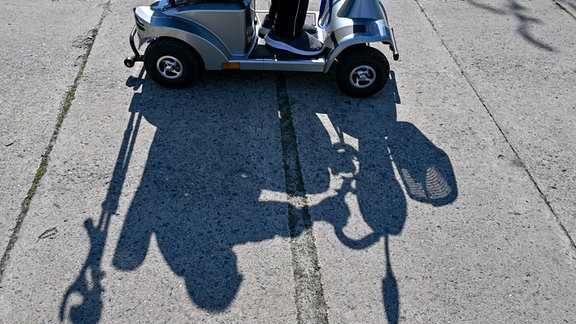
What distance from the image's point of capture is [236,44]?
14.8ft

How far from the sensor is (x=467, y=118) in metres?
4.70

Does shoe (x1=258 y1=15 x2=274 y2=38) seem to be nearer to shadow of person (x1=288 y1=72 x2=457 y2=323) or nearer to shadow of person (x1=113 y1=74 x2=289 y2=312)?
shadow of person (x1=113 y1=74 x2=289 y2=312)

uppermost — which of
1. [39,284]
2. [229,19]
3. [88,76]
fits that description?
[229,19]

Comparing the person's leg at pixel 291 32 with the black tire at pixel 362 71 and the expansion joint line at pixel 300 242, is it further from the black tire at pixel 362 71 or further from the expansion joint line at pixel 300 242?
the expansion joint line at pixel 300 242

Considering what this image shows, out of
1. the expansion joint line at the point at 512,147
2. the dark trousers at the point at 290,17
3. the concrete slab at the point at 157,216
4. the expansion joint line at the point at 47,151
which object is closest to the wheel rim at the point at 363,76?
the dark trousers at the point at 290,17

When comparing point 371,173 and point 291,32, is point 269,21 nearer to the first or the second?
point 291,32

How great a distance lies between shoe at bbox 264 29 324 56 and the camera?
460cm

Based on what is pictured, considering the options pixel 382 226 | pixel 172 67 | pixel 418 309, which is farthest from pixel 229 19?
pixel 418 309

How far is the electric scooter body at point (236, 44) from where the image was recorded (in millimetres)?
4359

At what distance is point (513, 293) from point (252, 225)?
185 centimetres

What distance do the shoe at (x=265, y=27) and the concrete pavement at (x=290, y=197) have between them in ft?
1.40

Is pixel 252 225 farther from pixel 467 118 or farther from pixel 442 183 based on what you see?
pixel 467 118

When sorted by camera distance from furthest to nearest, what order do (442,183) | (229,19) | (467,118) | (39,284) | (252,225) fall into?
(467,118)
(229,19)
(442,183)
(252,225)
(39,284)

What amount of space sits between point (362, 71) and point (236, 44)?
1.20 metres
